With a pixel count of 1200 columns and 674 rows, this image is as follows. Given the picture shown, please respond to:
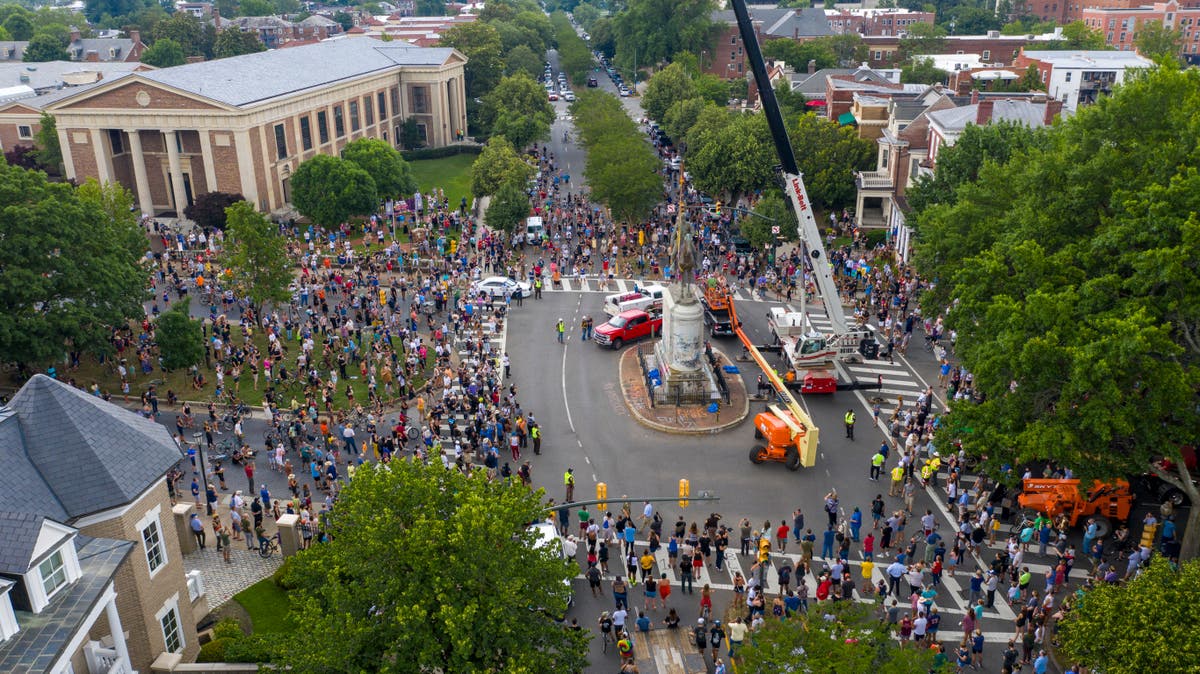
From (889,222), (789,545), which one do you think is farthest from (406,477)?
(889,222)

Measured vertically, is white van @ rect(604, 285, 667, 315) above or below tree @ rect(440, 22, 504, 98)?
below

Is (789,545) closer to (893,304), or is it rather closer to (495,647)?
(495,647)

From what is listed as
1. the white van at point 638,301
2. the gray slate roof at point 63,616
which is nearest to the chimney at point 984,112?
the white van at point 638,301

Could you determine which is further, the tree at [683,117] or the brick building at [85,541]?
the tree at [683,117]

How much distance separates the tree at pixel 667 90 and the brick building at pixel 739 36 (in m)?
33.7

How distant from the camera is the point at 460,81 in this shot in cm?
10831

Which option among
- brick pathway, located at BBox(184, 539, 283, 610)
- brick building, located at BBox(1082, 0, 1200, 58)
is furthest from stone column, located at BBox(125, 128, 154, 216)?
brick building, located at BBox(1082, 0, 1200, 58)

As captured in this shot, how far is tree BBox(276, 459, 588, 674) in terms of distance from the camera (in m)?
19.4

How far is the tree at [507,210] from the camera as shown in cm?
6519

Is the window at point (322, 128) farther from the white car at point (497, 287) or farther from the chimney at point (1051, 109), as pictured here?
the chimney at point (1051, 109)

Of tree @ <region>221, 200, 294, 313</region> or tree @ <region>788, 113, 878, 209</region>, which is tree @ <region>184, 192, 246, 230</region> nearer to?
tree @ <region>221, 200, 294, 313</region>

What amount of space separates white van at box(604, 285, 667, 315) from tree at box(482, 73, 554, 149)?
40.8 metres

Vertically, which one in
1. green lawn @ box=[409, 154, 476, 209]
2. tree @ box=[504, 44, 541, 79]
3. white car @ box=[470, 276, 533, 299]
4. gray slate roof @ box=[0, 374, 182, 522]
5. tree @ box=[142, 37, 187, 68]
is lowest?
green lawn @ box=[409, 154, 476, 209]

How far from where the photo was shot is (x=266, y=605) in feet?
94.7
